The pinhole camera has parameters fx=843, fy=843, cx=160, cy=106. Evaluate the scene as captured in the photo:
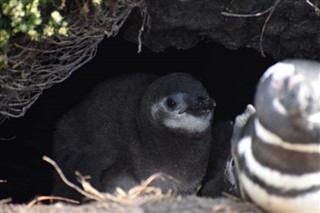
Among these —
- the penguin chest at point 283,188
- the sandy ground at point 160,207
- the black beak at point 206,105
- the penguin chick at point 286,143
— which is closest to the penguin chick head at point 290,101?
the penguin chick at point 286,143

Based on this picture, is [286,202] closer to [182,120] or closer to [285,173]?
[285,173]

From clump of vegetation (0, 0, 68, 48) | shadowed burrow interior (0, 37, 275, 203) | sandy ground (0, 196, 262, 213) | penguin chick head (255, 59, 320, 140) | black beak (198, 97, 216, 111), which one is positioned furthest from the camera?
shadowed burrow interior (0, 37, 275, 203)

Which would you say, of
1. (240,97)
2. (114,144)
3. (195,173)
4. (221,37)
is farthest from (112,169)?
(240,97)

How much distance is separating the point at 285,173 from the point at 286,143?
113 mm

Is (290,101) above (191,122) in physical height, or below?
above

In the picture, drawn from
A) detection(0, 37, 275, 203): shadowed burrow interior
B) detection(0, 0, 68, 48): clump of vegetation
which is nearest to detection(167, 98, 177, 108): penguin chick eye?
detection(0, 37, 275, 203): shadowed burrow interior

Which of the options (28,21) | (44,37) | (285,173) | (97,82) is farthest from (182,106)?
(285,173)

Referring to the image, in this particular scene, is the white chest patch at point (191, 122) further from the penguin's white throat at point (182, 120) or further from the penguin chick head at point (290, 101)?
the penguin chick head at point (290, 101)

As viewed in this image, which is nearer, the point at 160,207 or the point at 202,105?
the point at 160,207

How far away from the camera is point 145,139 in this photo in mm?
4504

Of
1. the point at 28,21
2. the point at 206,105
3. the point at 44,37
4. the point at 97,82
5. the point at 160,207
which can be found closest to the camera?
the point at 160,207

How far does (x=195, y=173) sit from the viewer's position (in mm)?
4535

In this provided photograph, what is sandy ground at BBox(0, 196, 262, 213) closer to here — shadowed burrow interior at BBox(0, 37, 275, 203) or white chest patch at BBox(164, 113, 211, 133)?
white chest patch at BBox(164, 113, 211, 133)

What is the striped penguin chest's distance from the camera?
292 centimetres
